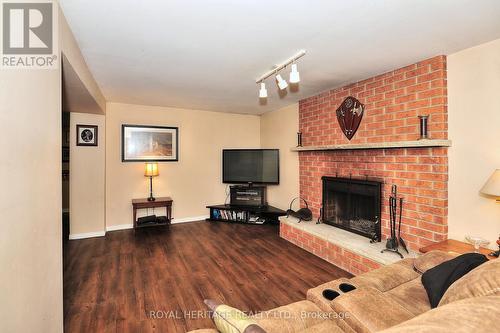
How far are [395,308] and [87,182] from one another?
14.3 feet

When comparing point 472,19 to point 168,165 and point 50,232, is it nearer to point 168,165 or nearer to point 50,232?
point 50,232

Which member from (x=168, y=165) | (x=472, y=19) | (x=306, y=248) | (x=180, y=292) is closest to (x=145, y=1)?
(x=472, y=19)

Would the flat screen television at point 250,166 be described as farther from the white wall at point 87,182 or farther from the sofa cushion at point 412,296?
the sofa cushion at point 412,296

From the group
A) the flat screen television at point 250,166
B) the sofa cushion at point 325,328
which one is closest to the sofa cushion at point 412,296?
the sofa cushion at point 325,328

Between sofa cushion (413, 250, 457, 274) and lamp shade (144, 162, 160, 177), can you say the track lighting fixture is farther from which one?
lamp shade (144, 162, 160, 177)

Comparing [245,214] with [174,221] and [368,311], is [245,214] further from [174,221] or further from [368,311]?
[368,311]

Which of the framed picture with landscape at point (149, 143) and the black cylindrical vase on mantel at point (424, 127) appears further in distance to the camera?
the framed picture with landscape at point (149, 143)

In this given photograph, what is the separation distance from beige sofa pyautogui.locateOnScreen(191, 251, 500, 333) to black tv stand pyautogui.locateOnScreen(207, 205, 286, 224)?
3.00 m

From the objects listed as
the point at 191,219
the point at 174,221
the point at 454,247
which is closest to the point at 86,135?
the point at 174,221

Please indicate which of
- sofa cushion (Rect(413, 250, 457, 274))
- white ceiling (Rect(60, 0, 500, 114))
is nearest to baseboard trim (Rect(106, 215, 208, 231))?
white ceiling (Rect(60, 0, 500, 114))

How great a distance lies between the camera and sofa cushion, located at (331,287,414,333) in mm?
1062

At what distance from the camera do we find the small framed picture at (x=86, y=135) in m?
3.89

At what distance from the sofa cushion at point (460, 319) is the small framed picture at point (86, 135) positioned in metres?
4.53

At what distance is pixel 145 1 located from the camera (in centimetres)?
150
